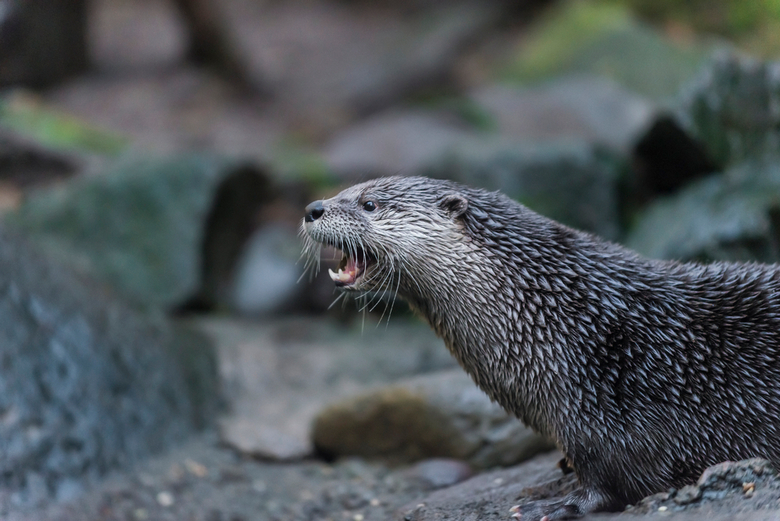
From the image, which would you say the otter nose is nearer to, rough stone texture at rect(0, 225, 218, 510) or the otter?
the otter

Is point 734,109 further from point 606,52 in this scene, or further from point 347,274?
point 606,52

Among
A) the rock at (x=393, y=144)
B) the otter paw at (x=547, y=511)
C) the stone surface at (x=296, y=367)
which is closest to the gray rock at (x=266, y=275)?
the stone surface at (x=296, y=367)

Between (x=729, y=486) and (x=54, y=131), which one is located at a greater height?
(x=54, y=131)

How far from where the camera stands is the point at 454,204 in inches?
129

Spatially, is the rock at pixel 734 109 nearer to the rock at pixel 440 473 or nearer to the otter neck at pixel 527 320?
the otter neck at pixel 527 320

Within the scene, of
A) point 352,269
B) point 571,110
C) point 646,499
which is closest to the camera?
point 646,499

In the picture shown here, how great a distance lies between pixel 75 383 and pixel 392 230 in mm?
2602

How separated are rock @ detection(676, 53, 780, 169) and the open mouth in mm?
3599

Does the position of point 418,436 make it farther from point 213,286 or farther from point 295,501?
point 213,286

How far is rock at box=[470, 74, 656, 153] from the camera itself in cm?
893

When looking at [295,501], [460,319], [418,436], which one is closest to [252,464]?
[295,501]

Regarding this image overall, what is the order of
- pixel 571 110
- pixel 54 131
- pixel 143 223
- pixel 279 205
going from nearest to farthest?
pixel 143 223 → pixel 54 131 → pixel 279 205 → pixel 571 110

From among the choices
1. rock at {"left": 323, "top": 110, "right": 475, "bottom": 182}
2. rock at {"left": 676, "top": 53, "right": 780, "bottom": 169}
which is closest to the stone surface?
rock at {"left": 323, "top": 110, "right": 475, "bottom": 182}

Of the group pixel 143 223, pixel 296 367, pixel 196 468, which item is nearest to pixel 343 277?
pixel 196 468
